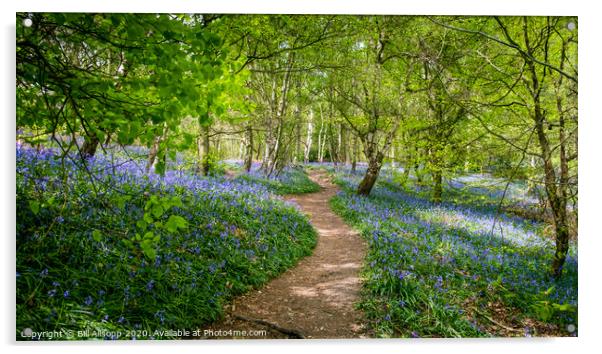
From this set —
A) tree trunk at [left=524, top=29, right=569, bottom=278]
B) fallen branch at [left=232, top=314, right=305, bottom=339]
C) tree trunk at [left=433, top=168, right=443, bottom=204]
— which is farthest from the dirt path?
tree trunk at [left=524, top=29, right=569, bottom=278]

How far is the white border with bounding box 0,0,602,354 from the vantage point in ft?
12.8

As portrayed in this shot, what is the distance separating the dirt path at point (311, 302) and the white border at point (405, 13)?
0.54 feet

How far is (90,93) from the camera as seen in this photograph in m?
2.96

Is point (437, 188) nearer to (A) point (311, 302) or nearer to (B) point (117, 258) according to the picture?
(A) point (311, 302)

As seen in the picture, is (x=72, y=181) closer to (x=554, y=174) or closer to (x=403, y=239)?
(x=403, y=239)

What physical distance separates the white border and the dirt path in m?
0.16

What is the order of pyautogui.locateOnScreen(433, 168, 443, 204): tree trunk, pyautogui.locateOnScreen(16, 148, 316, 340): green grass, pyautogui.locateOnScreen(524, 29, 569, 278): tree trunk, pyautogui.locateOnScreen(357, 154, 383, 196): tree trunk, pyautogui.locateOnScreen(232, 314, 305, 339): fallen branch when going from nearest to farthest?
pyautogui.locateOnScreen(16, 148, 316, 340): green grass → pyautogui.locateOnScreen(232, 314, 305, 339): fallen branch → pyautogui.locateOnScreen(524, 29, 569, 278): tree trunk → pyautogui.locateOnScreen(433, 168, 443, 204): tree trunk → pyautogui.locateOnScreen(357, 154, 383, 196): tree trunk

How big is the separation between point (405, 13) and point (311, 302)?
3.89 m

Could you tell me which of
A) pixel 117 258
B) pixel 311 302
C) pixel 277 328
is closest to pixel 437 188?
pixel 311 302

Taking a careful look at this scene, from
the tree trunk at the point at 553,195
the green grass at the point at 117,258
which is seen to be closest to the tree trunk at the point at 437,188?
the tree trunk at the point at 553,195

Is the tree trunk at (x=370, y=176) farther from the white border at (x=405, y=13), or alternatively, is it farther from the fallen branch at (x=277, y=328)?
the fallen branch at (x=277, y=328)

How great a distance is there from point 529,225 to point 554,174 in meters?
1.40

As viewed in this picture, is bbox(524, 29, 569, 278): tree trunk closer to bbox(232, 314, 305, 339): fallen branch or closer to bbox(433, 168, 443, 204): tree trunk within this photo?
bbox(433, 168, 443, 204): tree trunk

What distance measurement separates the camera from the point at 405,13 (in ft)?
15.6
